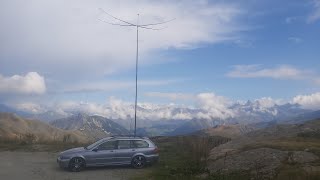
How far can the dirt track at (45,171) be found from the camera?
2284 cm

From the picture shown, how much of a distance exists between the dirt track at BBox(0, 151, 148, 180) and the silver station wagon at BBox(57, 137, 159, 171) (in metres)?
0.40

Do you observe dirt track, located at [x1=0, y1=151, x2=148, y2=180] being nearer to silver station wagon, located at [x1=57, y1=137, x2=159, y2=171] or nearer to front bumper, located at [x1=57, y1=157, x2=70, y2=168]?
front bumper, located at [x1=57, y1=157, x2=70, y2=168]

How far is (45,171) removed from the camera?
80.6 ft

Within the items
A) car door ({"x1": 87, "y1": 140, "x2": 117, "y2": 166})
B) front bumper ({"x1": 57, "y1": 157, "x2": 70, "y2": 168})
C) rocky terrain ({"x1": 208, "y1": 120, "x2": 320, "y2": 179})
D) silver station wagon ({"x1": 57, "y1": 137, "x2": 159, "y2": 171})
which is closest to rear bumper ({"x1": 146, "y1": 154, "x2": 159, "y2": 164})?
silver station wagon ({"x1": 57, "y1": 137, "x2": 159, "y2": 171})

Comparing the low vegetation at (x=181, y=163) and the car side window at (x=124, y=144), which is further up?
the car side window at (x=124, y=144)

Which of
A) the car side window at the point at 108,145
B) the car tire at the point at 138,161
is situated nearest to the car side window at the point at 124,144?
the car side window at the point at 108,145

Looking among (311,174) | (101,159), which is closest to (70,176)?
(101,159)

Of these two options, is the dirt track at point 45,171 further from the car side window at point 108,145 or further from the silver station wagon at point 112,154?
the car side window at point 108,145

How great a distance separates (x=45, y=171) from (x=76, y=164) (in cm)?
153

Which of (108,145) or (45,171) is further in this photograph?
(108,145)

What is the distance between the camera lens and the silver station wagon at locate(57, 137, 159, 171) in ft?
82.0

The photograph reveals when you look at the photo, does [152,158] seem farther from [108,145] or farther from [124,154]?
[108,145]

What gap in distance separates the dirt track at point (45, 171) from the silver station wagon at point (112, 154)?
15.7 inches

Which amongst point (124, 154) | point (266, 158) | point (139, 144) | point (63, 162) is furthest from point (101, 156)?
point (266, 158)
